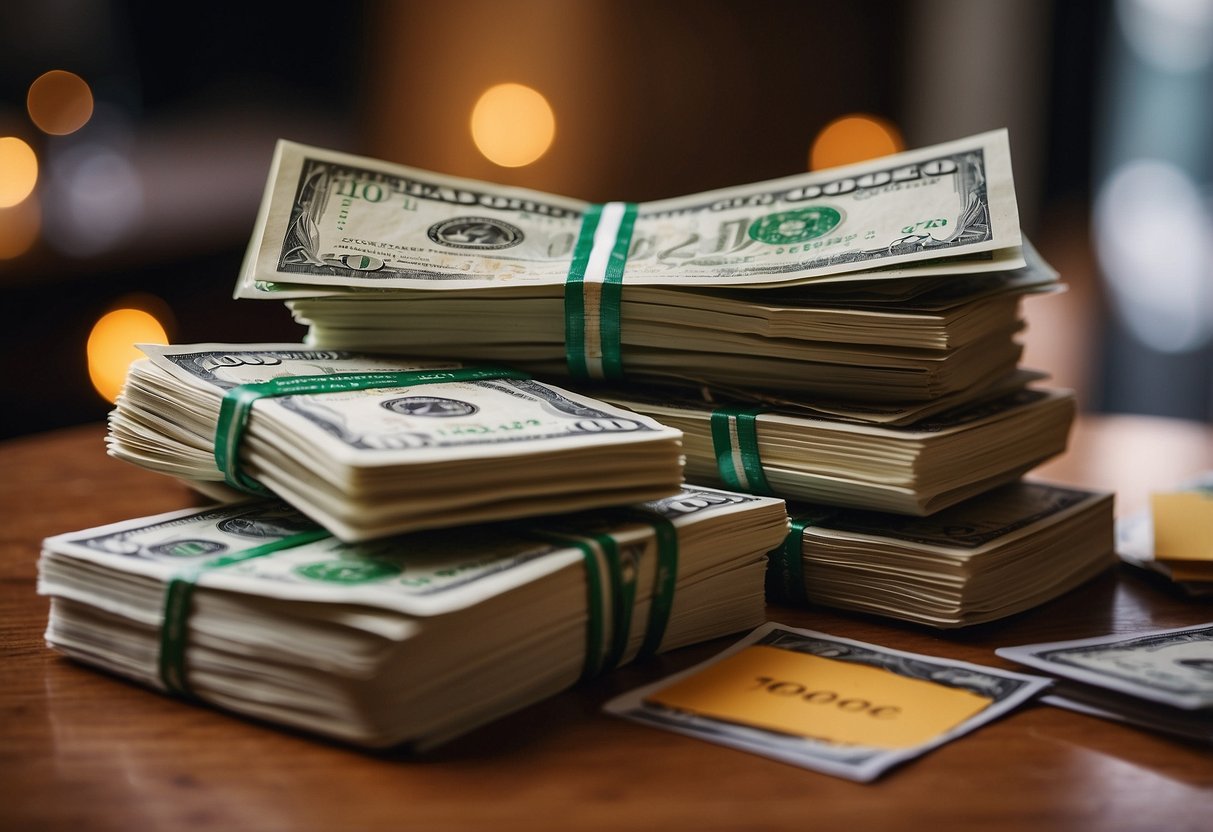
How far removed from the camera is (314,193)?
3.59ft

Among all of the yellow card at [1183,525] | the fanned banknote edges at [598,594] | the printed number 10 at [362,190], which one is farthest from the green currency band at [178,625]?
the yellow card at [1183,525]

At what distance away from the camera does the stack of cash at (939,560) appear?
0.85m

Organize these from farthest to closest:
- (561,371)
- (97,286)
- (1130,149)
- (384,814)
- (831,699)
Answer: (1130,149) → (97,286) → (561,371) → (831,699) → (384,814)

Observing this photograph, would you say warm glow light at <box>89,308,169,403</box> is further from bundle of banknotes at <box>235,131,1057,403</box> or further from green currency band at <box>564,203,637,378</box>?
green currency band at <box>564,203,637,378</box>

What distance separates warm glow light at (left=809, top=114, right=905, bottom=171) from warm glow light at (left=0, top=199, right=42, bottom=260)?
2.04 m

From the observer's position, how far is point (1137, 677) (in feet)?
2.32

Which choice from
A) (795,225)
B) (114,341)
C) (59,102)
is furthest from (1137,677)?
(59,102)

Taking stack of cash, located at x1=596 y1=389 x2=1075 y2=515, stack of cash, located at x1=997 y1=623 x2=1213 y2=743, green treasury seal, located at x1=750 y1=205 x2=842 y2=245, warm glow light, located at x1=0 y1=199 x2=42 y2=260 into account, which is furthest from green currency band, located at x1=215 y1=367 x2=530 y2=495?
warm glow light, located at x1=0 y1=199 x2=42 y2=260

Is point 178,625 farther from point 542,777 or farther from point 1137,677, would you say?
point 1137,677

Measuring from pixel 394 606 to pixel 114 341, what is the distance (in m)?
2.53

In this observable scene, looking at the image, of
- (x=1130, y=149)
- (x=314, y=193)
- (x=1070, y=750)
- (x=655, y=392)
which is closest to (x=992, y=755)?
(x=1070, y=750)

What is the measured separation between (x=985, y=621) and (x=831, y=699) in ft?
0.68

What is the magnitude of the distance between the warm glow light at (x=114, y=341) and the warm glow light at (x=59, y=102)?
519 mm

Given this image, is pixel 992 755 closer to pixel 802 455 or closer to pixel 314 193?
pixel 802 455
